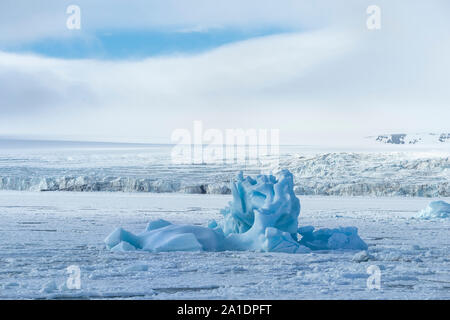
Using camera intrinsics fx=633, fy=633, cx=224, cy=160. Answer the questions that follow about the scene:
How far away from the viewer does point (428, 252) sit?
792 centimetres

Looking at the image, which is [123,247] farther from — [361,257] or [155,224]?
[361,257]

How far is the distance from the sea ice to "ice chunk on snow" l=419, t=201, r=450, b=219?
22.0ft

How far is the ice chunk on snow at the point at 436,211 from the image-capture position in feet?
47.6

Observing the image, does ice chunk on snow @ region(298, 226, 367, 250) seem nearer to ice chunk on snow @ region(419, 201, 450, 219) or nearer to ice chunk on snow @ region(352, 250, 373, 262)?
ice chunk on snow @ region(352, 250, 373, 262)

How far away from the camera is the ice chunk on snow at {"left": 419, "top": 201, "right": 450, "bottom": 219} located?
14.5 m

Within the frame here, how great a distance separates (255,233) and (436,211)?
7.75m

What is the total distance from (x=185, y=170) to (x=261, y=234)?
2455cm

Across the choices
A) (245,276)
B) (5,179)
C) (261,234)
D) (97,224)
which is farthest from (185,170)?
(245,276)

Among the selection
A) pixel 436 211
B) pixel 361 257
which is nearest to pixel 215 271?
pixel 361 257

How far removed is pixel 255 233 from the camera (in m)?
8.20

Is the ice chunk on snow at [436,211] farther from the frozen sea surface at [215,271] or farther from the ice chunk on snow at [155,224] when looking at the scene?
the ice chunk on snow at [155,224]

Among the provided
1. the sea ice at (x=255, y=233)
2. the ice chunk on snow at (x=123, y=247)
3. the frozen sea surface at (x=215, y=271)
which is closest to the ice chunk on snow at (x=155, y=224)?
the sea ice at (x=255, y=233)
